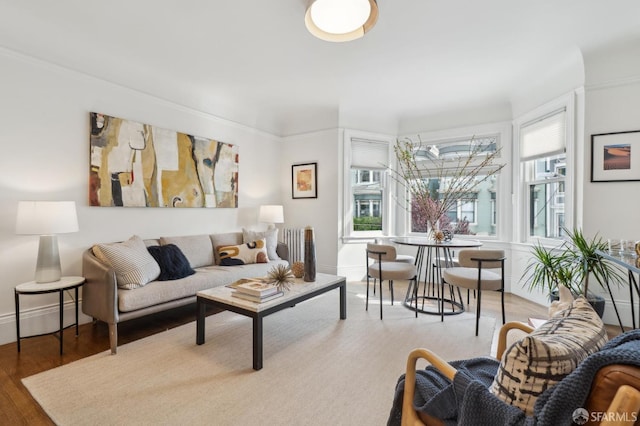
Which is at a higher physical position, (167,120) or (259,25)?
(259,25)

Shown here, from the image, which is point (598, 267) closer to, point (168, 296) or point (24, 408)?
point (168, 296)

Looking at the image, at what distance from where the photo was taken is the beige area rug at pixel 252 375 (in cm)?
168

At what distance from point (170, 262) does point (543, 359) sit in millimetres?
3142

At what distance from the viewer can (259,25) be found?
261 centimetres

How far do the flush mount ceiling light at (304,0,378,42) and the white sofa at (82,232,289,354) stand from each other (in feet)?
8.48

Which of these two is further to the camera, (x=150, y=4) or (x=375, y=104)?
(x=375, y=104)

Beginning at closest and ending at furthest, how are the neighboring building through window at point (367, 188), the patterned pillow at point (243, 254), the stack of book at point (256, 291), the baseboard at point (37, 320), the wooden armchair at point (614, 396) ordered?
1. the wooden armchair at point (614, 396)
2. the stack of book at point (256, 291)
3. the baseboard at point (37, 320)
4. the patterned pillow at point (243, 254)
5. the neighboring building through window at point (367, 188)

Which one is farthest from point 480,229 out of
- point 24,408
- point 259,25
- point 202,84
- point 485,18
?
point 24,408

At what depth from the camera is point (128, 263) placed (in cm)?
266

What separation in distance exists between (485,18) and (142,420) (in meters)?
3.73

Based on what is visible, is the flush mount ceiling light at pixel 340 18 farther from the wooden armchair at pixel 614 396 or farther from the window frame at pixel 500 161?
the window frame at pixel 500 161

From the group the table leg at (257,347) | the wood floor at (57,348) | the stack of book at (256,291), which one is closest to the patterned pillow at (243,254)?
the wood floor at (57,348)

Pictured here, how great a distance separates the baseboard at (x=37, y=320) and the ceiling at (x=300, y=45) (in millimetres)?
2320

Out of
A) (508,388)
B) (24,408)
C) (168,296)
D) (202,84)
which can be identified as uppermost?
(202,84)
